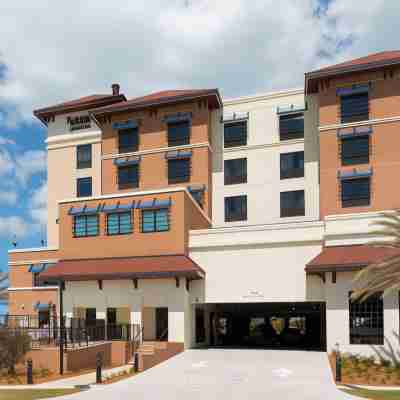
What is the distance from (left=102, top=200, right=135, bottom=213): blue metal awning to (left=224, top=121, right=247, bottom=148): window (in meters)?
13.5

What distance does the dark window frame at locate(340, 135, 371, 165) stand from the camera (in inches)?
1494

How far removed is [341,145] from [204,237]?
13.6 meters

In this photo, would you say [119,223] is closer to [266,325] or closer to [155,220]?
[155,220]

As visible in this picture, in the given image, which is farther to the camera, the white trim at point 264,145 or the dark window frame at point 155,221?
the white trim at point 264,145

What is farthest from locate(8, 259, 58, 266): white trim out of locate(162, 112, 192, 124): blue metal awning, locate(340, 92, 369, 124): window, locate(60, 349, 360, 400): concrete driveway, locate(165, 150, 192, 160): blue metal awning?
locate(340, 92, 369, 124): window

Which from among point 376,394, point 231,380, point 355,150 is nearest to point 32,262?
point 231,380

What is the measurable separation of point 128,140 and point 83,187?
27.0ft

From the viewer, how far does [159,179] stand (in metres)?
43.2

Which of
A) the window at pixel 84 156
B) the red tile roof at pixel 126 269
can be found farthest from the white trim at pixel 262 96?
the red tile roof at pixel 126 269

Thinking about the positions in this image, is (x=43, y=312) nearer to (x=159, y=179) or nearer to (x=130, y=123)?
(x=159, y=179)

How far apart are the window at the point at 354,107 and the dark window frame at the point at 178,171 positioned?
12.8 meters

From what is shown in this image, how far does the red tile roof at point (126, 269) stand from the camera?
30.5m

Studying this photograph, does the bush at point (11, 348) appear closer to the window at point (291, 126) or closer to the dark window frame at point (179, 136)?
the dark window frame at point (179, 136)

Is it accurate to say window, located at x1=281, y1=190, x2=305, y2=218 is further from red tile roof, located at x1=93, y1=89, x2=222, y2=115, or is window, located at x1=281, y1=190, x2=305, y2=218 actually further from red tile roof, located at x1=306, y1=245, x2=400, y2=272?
red tile roof, located at x1=306, y1=245, x2=400, y2=272
